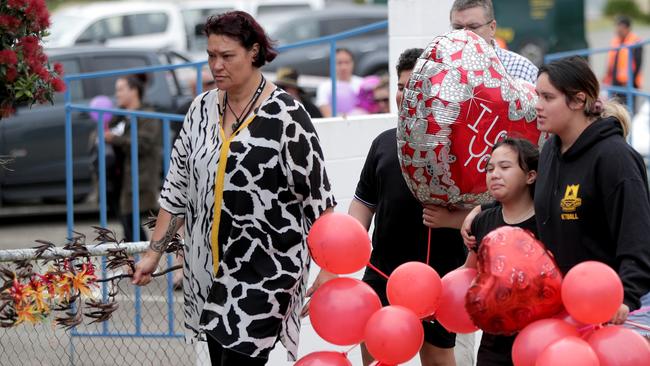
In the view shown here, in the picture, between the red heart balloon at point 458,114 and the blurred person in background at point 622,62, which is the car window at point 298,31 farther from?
the red heart balloon at point 458,114

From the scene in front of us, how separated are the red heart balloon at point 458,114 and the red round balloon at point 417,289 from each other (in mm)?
520

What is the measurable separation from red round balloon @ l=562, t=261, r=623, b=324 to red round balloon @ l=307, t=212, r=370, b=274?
0.90 metres

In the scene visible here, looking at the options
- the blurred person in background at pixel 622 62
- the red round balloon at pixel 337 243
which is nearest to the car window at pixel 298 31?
the blurred person in background at pixel 622 62

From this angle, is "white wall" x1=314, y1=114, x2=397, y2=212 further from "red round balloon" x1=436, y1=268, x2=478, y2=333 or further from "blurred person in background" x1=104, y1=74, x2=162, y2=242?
"blurred person in background" x1=104, y1=74, x2=162, y2=242

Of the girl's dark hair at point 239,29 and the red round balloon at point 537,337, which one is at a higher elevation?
the girl's dark hair at point 239,29

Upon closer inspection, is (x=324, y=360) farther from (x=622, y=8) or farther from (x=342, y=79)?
(x=622, y=8)

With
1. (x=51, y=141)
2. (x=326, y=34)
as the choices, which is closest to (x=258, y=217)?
(x=51, y=141)

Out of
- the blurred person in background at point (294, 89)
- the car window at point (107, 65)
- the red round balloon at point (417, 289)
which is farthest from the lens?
the car window at point (107, 65)

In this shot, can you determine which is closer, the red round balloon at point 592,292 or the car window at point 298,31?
the red round balloon at point 592,292

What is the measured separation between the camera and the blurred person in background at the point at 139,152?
988 centimetres

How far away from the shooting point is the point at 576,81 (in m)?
4.13

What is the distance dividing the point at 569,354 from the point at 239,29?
177 centimetres

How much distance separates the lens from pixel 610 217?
4.02m

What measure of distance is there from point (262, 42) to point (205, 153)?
0.47m
